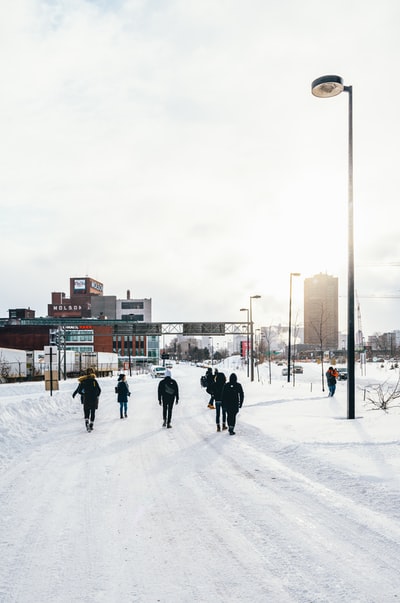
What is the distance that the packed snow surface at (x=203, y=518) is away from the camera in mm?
4027

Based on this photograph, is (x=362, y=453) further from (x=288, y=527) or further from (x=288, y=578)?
(x=288, y=578)

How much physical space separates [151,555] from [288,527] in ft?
5.66

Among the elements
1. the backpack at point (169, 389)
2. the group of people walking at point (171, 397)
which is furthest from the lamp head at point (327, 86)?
the backpack at point (169, 389)

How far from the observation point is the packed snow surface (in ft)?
13.2

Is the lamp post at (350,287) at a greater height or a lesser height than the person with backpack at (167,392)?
greater

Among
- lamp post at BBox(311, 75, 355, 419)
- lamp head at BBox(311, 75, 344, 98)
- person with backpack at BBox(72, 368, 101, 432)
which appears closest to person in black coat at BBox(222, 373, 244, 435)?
lamp post at BBox(311, 75, 355, 419)

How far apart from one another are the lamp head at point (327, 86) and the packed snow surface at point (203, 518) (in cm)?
873

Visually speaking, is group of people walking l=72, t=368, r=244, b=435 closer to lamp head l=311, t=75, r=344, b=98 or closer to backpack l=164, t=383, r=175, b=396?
backpack l=164, t=383, r=175, b=396

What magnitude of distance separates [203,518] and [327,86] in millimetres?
10638

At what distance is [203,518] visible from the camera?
5801 millimetres

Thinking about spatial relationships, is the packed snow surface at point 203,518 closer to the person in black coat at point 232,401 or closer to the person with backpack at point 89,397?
the person in black coat at point 232,401

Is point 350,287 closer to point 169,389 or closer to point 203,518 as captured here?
point 169,389

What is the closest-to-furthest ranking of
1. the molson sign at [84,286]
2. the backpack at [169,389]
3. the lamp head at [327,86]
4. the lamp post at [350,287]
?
the lamp head at [327,86], the lamp post at [350,287], the backpack at [169,389], the molson sign at [84,286]

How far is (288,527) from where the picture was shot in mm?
5391
